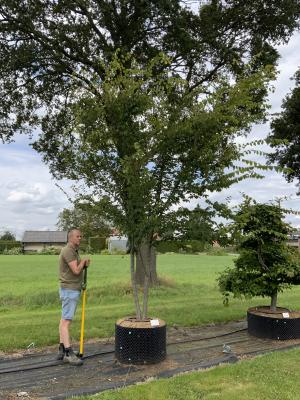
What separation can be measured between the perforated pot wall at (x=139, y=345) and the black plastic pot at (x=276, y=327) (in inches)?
104

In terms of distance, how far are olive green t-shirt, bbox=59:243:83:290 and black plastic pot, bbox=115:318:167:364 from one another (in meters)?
0.96

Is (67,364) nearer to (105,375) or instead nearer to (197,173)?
(105,375)

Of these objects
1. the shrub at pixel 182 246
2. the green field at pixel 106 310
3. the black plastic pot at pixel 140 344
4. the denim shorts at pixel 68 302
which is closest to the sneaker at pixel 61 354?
the denim shorts at pixel 68 302

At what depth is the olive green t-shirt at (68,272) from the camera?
719cm

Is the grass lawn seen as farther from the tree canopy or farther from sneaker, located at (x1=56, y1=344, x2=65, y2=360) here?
the tree canopy

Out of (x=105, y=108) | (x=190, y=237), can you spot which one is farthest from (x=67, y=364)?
(x=105, y=108)

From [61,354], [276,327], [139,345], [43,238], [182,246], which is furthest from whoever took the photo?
[43,238]

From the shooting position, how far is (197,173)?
25.2ft

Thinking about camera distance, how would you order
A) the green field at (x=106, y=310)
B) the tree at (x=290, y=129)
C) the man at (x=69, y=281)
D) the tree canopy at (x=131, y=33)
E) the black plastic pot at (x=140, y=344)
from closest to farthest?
the black plastic pot at (x=140, y=344) < the man at (x=69, y=281) < the green field at (x=106, y=310) < the tree canopy at (x=131, y=33) < the tree at (x=290, y=129)

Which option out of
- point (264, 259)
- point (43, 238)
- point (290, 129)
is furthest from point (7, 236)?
point (264, 259)

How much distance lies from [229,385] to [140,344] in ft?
5.36

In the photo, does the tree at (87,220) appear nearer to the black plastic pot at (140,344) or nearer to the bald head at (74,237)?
the bald head at (74,237)

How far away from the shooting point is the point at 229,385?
19.4 feet

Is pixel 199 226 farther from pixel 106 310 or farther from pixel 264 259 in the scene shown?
pixel 106 310
